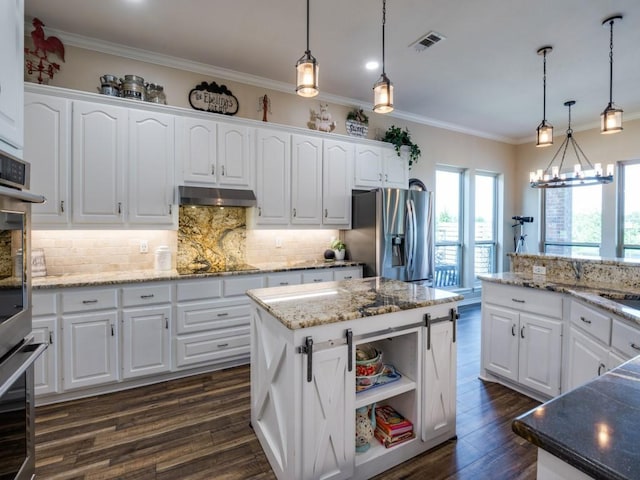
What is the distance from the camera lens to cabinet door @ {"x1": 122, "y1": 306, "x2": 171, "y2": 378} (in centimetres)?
281

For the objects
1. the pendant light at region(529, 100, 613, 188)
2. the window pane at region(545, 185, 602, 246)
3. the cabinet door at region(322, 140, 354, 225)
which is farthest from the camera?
the window pane at region(545, 185, 602, 246)

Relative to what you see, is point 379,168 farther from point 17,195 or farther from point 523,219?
point 17,195

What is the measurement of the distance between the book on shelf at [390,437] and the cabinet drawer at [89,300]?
2.32 meters

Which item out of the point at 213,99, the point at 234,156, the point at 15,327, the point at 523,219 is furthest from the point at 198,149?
the point at 523,219

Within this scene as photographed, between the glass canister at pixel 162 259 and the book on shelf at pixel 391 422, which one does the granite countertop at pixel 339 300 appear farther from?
the glass canister at pixel 162 259

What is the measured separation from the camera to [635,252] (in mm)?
4941

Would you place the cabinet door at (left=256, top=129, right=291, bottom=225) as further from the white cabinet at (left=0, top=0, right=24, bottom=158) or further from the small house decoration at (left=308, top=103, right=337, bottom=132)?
the white cabinet at (left=0, top=0, right=24, bottom=158)

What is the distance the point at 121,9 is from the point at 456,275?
19.1 feet

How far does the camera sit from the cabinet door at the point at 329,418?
162cm

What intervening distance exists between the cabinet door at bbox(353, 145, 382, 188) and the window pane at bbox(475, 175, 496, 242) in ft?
8.85

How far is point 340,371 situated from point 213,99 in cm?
324

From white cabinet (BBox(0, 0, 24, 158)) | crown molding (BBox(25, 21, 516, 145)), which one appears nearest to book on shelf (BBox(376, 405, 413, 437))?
white cabinet (BBox(0, 0, 24, 158))

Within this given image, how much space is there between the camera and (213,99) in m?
3.63

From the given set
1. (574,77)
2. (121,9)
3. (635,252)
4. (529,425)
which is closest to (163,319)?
(121,9)
